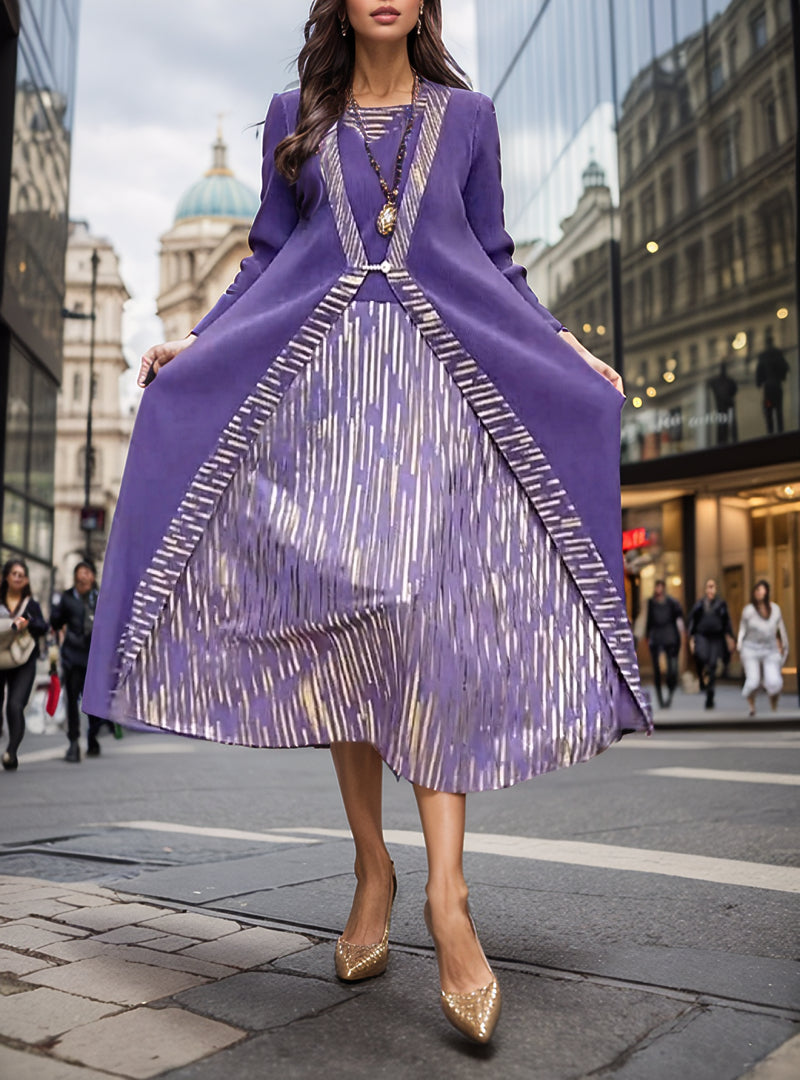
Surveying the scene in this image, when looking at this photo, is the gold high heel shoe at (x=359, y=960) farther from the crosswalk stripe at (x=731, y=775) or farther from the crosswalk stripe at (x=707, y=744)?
the crosswalk stripe at (x=707, y=744)

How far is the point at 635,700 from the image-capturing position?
243 cm

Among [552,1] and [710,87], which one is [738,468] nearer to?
[710,87]

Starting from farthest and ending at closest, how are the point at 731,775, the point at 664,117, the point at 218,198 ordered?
the point at 218,198 → the point at 664,117 → the point at 731,775

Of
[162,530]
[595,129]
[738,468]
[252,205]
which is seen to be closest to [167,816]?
[162,530]

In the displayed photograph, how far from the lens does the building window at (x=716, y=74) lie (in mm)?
22281

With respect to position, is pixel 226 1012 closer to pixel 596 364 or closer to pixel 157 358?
pixel 157 358

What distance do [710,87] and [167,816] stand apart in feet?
67.4

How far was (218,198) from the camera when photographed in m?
103

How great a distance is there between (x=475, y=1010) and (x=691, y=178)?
2328cm

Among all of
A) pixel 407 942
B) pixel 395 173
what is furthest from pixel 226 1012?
pixel 395 173

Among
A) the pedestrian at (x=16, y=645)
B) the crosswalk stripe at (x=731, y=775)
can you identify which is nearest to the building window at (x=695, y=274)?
the pedestrian at (x=16, y=645)

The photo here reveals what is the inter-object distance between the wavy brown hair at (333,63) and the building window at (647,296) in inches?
880

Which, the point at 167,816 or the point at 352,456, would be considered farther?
the point at 167,816

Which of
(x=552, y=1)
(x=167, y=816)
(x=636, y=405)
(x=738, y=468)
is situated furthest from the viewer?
(x=552, y=1)
